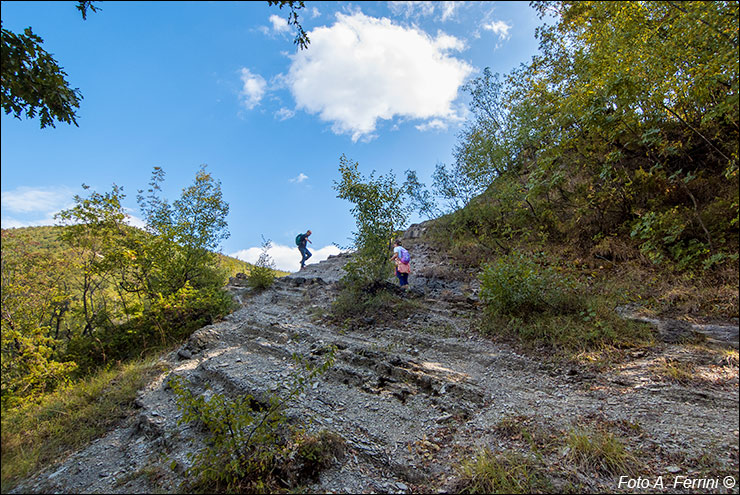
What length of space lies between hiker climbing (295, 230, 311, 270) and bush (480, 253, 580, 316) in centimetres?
1217

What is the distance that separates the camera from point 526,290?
21.2ft

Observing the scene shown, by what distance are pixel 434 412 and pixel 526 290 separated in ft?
11.3

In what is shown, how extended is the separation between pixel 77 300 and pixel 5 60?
7.57 metres

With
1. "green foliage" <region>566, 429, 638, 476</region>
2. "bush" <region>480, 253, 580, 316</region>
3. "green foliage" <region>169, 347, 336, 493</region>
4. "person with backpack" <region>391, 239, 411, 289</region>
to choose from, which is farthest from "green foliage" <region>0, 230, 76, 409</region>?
"person with backpack" <region>391, 239, 411, 289</region>

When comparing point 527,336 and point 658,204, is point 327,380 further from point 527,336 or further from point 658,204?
point 658,204

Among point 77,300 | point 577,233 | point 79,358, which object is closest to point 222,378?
point 79,358

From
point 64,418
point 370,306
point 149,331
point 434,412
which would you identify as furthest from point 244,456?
point 149,331

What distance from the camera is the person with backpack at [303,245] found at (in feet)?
56.7

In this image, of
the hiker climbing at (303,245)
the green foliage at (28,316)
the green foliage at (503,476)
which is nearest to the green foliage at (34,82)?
the green foliage at (28,316)

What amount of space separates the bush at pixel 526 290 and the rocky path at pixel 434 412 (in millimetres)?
1053

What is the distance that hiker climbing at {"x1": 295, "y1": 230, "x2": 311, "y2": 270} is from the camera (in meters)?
17.3

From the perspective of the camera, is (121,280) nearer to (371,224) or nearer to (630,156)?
(371,224)

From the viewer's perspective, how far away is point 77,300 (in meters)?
8.46

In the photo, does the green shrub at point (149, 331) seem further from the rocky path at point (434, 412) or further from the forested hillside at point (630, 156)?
the forested hillside at point (630, 156)
